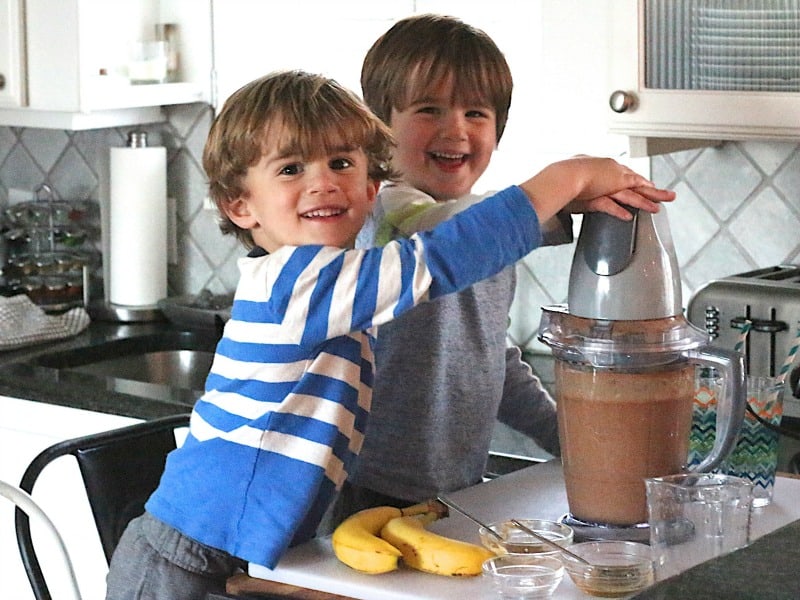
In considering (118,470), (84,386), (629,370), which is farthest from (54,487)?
(629,370)

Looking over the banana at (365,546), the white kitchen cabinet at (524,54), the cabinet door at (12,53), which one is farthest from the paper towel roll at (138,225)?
the banana at (365,546)

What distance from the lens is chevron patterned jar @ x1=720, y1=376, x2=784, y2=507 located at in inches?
62.9

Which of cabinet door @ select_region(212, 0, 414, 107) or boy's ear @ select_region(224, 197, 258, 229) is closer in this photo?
boy's ear @ select_region(224, 197, 258, 229)

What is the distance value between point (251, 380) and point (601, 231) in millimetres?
409

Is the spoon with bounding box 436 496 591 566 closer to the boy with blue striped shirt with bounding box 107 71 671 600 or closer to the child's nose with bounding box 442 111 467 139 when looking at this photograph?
the boy with blue striped shirt with bounding box 107 71 671 600

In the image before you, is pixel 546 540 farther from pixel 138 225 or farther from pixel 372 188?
pixel 138 225

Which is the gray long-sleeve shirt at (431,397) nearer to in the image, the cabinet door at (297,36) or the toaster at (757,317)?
the toaster at (757,317)

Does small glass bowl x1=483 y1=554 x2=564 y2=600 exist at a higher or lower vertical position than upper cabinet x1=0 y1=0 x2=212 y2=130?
lower

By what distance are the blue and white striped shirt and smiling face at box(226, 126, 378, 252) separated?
0.06 m

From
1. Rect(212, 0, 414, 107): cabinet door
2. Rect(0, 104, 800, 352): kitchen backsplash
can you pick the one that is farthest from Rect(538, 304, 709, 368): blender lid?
Rect(212, 0, 414, 107): cabinet door

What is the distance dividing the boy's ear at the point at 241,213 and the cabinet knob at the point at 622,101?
890mm

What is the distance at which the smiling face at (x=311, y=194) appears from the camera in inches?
61.8

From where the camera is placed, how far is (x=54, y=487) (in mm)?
2715

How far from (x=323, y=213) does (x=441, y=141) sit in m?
0.32
